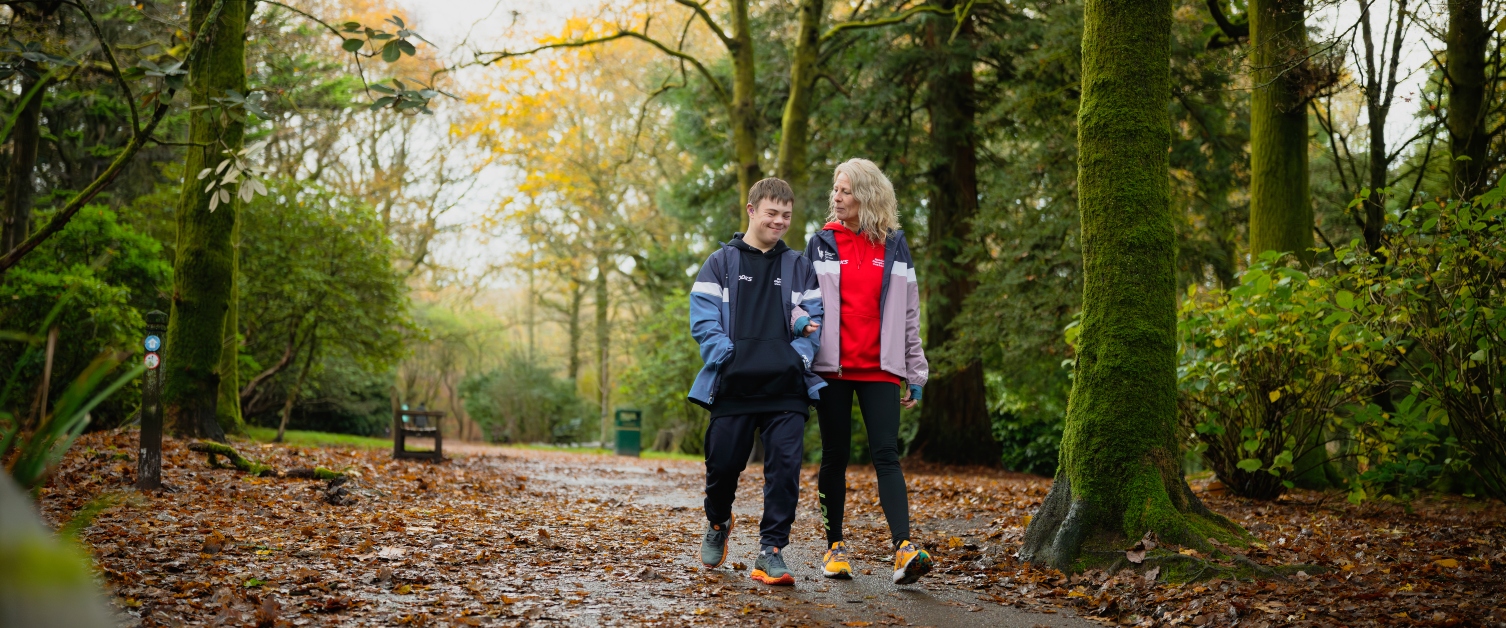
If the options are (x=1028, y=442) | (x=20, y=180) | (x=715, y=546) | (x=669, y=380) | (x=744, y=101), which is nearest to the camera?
(x=715, y=546)

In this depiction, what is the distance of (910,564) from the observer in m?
4.47

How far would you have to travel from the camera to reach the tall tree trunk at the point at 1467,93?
367 inches

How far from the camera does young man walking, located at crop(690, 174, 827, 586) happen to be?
4.56 meters

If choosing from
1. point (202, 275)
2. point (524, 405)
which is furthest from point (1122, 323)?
point (524, 405)

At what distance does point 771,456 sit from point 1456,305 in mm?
3970

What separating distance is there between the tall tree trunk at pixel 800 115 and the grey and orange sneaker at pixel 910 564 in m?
10.8

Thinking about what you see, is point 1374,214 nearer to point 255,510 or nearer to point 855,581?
point 855,581

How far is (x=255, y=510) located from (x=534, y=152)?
2045cm

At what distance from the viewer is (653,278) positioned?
26.4 meters

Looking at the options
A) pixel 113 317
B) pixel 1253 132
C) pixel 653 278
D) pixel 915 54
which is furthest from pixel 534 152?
pixel 1253 132

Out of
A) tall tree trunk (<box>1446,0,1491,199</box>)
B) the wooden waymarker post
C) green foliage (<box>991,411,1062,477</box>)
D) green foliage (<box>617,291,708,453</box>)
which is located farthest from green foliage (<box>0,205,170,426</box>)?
green foliage (<box>991,411,1062,477</box>)

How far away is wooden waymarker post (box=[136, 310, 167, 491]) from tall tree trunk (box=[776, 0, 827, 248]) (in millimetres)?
9774

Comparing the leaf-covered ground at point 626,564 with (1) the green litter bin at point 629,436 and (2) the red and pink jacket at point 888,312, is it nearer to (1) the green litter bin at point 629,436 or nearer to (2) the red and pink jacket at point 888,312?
(2) the red and pink jacket at point 888,312

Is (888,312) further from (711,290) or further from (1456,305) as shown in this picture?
(1456,305)
